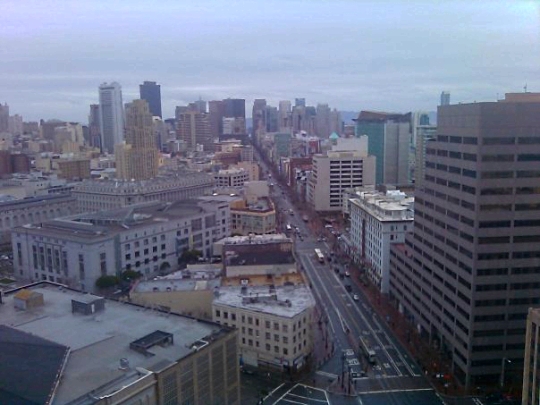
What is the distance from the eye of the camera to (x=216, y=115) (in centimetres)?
15312

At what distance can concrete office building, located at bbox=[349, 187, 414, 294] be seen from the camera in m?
28.0

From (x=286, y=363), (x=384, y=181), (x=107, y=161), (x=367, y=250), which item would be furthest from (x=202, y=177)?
(x=286, y=363)

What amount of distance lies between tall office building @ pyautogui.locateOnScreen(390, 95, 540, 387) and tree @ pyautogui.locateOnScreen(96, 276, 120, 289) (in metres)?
16.4

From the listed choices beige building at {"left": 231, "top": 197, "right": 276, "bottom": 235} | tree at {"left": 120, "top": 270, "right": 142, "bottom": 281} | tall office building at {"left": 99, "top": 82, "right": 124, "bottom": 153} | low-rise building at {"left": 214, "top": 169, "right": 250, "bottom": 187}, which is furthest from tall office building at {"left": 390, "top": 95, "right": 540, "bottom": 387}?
tall office building at {"left": 99, "top": 82, "right": 124, "bottom": 153}

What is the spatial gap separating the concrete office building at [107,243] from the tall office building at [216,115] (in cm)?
10875

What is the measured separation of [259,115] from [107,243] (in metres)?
132

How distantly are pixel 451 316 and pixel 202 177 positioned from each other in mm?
39506

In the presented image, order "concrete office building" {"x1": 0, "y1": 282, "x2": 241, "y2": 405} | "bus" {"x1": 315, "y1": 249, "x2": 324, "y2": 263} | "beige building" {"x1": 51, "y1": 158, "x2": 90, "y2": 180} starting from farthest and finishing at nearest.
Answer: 1. "beige building" {"x1": 51, "y1": 158, "x2": 90, "y2": 180}
2. "bus" {"x1": 315, "y1": 249, "x2": 324, "y2": 263}
3. "concrete office building" {"x1": 0, "y1": 282, "x2": 241, "y2": 405}

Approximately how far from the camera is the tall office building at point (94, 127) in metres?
128

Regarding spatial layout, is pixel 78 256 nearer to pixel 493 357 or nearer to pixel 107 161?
pixel 493 357

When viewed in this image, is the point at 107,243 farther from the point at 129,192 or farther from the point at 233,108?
the point at 233,108

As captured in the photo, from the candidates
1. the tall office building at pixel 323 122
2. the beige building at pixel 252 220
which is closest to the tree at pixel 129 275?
the beige building at pixel 252 220

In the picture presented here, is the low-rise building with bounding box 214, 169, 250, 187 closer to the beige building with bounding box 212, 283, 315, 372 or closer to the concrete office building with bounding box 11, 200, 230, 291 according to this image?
the concrete office building with bounding box 11, 200, 230, 291

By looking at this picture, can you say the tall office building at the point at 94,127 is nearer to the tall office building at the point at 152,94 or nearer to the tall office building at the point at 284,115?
the tall office building at the point at 152,94
